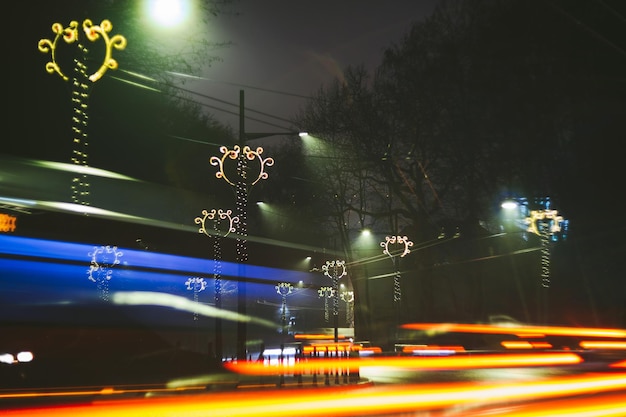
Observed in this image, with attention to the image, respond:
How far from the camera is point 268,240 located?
12.9 metres

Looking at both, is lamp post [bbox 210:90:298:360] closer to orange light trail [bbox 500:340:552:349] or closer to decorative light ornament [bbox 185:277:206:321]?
decorative light ornament [bbox 185:277:206:321]

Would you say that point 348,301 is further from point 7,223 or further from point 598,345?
point 7,223

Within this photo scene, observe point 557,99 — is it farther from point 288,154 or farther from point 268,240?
point 288,154

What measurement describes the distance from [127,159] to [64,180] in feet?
15.6

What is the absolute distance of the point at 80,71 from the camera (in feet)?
33.1

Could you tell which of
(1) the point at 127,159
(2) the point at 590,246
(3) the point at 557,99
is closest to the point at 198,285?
(1) the point at 127,159

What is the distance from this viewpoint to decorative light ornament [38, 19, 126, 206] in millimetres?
8945

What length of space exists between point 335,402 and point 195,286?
121 inches

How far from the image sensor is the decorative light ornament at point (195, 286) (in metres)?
10.3

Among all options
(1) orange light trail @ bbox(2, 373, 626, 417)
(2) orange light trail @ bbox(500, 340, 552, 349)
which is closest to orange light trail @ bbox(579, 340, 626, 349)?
(1) orange light trail @ bbox(2, 373, 626, 417)

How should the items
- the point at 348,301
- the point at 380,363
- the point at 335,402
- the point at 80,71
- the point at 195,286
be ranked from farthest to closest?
the point at 348,301, the point at 380,363, the point at 335,402, the point at 195,286, the point at 80,71

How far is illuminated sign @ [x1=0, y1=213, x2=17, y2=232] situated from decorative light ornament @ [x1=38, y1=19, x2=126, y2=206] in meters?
0.76

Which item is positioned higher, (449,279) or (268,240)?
(449,279)

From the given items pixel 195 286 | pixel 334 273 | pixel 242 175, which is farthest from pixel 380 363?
pixel 195 286
